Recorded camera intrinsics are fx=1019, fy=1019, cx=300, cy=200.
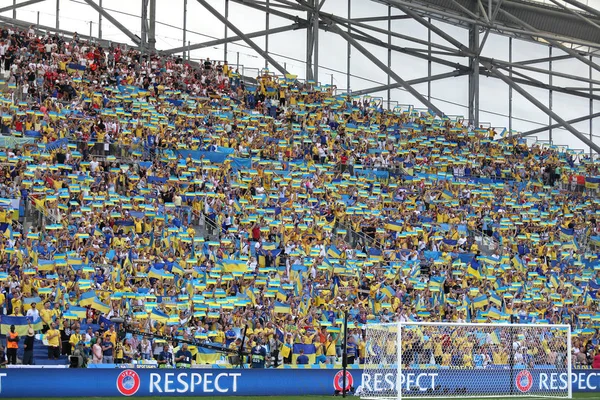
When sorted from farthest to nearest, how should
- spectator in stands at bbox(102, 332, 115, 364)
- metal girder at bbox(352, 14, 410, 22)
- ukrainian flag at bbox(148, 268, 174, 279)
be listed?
metal girder at bbox(352, 14, 410, 22)
ukrainian flag at bbox(148, 268, 174, 279)
spectator in stands at bbox(102, 332, 115, 364)

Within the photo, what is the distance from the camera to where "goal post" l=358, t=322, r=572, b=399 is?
74.5ft

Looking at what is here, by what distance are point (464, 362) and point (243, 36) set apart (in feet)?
106

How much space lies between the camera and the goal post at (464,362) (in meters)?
22.7

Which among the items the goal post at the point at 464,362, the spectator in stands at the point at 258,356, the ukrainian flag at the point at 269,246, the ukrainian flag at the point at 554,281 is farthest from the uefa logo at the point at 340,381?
the ukrainian flag at the point at 554,281

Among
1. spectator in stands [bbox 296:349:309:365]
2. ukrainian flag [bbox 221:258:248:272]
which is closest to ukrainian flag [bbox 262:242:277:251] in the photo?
ukrainian flag [bbox 221:258:248:272]

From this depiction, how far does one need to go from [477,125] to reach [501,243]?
17.4 metres

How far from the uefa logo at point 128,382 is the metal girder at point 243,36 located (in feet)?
105

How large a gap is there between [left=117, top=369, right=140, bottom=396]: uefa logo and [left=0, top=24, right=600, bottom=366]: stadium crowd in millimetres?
2712

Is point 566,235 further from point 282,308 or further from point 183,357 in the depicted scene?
point 183,357

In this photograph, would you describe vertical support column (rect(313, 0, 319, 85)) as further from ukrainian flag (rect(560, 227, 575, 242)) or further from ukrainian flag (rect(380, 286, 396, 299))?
ukrainian flag (rect(380, 286, 396, 299))

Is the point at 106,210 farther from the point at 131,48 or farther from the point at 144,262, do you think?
the point at 131,48

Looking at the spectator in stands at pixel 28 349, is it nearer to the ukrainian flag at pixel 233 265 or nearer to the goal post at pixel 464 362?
the goal post at pixel 464 362

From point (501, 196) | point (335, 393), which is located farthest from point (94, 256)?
point (501, 196)

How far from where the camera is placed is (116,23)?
167 ft
